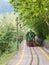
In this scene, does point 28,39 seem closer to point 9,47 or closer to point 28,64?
point 9,47

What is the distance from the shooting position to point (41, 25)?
73375 millimetres

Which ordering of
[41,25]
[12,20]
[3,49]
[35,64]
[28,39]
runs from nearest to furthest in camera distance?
1. [35,64]
2. [3,49]
3. [28,39]
4. [41,25]
5. [12,20]

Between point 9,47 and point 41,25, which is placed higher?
point 41,25

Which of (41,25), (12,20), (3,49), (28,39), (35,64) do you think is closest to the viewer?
(35,64)

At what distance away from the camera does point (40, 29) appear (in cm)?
7475

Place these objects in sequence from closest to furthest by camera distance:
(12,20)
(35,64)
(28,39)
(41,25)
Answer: (35,64) < (28,39) < (41,25) < (12,20)

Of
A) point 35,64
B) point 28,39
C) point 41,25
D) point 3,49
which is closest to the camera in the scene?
point 35,64

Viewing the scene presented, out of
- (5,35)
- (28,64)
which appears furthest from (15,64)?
(5,35)

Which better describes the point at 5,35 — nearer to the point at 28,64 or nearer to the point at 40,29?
the point at 40,29

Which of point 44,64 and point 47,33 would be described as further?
point 47,33

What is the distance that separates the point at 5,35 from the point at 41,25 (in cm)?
1140

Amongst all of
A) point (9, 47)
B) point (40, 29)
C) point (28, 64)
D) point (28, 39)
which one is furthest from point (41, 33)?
point (28, 64)

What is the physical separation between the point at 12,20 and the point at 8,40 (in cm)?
5928

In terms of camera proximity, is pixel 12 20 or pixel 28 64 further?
pixel 12 20
